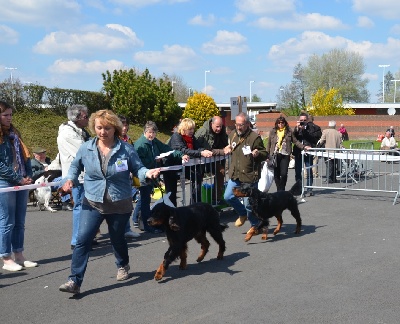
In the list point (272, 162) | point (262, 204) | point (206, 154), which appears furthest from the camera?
point (272, 162)

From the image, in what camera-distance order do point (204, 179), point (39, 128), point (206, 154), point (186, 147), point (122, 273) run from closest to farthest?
point (122, 273) < point (206, 154) < point (186, 147) < point (204, 179) < point (39, 128)

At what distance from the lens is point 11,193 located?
6.43m

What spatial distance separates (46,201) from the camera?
11250 millimetres

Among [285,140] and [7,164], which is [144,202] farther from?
[285,140]

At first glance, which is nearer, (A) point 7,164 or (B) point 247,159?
(A) point 7,164

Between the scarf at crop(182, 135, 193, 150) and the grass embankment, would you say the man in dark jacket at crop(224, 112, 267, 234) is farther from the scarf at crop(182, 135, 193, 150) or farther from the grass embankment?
the grass embankment

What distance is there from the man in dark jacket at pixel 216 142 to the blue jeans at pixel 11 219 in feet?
12.7

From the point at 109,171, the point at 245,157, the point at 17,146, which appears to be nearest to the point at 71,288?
the point at 109,171

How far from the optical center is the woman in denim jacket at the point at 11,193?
6336 mm

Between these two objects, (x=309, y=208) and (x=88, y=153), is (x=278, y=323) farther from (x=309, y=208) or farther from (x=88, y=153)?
(x=309, y=208)

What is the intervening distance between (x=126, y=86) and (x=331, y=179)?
1432 cm

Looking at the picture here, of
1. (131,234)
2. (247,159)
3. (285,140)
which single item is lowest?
(131,234)

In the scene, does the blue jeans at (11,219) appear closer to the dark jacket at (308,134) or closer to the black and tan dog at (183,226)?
the black and tan dog at (183,226)

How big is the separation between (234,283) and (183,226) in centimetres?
88
